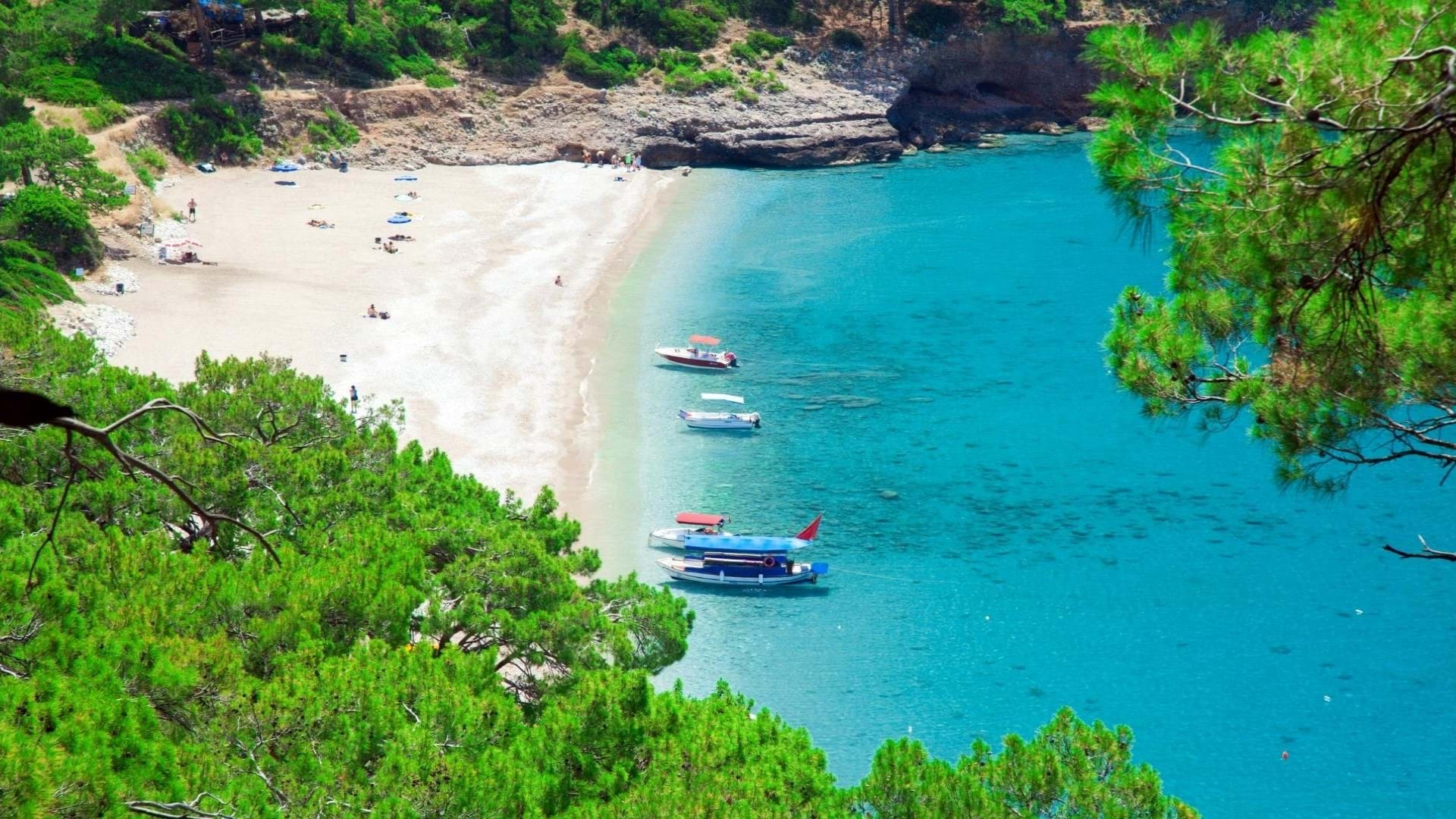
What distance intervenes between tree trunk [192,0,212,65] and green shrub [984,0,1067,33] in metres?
49.3

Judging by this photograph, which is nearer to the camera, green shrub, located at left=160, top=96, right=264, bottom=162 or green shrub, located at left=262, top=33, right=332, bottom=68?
green shrub, located at left=160, top=96, right=264, bottom=162

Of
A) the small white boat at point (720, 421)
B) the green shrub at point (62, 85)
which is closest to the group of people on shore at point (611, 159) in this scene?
the green shrub at point (62, 85)

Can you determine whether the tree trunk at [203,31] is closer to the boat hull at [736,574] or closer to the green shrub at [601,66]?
the green shrub at [601,66]

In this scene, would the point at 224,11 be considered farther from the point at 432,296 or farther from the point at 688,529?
the point at 688,529

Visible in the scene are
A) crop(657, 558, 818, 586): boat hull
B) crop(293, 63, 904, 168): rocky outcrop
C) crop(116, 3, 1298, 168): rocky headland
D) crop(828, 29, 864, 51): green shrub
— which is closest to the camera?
crop(657, 558, 818, 586): boat hull

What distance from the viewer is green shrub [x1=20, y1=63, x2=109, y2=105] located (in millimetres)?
61969

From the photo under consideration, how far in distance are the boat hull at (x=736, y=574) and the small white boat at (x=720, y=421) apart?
9397mm

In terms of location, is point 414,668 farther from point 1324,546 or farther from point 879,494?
point 1324,546

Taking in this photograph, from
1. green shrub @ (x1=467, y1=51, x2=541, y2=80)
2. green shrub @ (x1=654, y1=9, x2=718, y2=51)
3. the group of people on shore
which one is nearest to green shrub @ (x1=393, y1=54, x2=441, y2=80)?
green shrub @ (x1=467, y1=51, x2=541, y2=80)

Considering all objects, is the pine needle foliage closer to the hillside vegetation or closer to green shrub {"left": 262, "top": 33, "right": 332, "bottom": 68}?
the hillside vegetation

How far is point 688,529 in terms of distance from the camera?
34.7 metres

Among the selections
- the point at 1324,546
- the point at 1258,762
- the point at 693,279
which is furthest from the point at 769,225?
the point at 1258,762

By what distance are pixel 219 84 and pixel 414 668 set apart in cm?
6405

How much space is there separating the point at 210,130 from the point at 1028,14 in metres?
57.3
